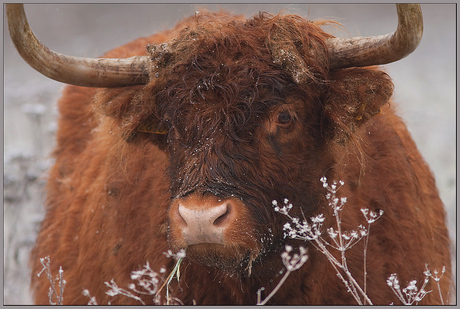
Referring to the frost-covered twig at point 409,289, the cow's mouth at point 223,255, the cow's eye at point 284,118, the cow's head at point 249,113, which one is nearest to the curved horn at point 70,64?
the cow's head at point 249,113

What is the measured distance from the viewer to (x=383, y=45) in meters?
3.14


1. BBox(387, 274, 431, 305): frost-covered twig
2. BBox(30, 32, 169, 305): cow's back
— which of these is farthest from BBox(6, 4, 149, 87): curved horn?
BBox(387, 274, 431, 305): frost-covered twig

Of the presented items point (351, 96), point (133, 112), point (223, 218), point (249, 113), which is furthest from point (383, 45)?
point (133, 112)

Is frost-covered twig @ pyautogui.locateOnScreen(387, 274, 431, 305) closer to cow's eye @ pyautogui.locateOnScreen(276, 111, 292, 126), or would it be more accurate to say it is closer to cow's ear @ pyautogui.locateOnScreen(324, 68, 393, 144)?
cow's ear @ pyautogui.locateOnScreen(324, 68, 393, 144)

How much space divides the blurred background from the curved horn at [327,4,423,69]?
5.22m

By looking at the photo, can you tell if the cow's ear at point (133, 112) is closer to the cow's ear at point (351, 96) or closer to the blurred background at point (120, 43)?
the cow's ear at point (351, 96)

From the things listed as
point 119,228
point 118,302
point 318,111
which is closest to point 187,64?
point 318,111

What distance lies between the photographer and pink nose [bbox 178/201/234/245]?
2.83 meters

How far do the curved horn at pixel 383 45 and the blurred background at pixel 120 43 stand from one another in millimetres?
5222

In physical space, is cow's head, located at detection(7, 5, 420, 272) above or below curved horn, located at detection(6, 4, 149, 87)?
below

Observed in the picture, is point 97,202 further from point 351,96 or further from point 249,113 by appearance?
point 351,96

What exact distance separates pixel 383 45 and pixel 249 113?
0.87m

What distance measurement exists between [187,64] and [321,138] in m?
0.98

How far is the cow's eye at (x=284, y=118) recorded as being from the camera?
327cm
